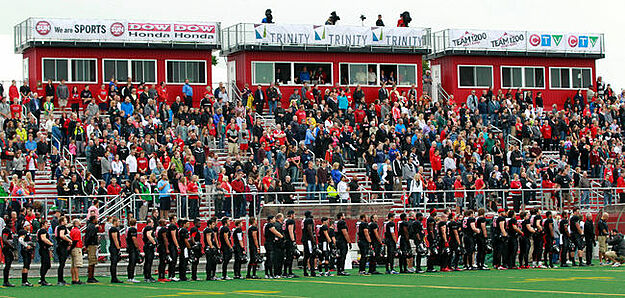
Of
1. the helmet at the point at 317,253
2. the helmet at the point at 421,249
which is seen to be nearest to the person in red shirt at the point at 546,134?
the helmet at the point at 421,249

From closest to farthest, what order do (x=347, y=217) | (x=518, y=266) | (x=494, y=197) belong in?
(x=518, y=266), (x=347, y=217), (x=494, y=197)

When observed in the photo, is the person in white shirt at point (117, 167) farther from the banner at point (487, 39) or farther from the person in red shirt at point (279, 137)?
the banner at point (487, 39)

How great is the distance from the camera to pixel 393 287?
68.3 ft

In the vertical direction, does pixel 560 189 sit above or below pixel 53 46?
below

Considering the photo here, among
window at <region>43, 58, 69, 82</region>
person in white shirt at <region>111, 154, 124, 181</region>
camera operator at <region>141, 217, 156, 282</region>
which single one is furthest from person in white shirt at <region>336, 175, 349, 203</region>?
window at <region>43, 58, 69, 82</region>

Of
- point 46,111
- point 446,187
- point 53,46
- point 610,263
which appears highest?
point 53,46

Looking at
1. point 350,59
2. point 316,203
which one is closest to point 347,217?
point 316,203

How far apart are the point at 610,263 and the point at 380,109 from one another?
1362 cm

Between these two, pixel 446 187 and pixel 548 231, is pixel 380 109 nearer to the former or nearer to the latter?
pixel 446 187

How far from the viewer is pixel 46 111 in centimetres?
3628

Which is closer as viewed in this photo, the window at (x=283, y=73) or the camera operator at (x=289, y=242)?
the camera operator at (x=289, y=242)

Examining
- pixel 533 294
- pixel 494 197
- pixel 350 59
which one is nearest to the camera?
pixel 533 294

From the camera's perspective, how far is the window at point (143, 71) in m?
42.2

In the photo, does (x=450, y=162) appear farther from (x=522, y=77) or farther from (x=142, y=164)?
(x=522, y=77)
